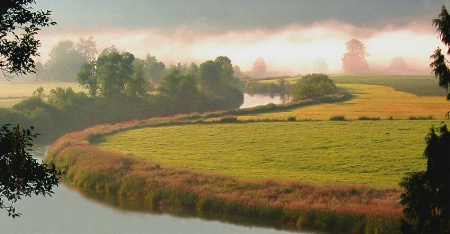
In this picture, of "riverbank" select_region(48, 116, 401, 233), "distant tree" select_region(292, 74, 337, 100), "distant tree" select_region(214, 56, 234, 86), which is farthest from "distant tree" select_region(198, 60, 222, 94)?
"riverbank" select_region(48, 116, 401, 233)

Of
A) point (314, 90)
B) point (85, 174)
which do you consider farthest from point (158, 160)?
point (314, 90)

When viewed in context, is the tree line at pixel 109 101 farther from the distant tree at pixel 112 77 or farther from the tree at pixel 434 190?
the tree at pixel 434 190

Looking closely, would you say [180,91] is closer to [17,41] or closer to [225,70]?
[225,70]

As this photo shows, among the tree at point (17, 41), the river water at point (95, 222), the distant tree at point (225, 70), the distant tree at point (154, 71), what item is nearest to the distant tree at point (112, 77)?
the distant tree at point (225, 70)

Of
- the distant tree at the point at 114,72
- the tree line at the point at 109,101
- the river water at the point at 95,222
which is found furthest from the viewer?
the distant tree at the point at 114,72

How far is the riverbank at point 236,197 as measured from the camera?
34.5 metres

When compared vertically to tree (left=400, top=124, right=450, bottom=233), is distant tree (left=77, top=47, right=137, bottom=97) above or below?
above

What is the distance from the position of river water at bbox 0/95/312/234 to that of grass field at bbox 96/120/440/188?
7419 millimetres

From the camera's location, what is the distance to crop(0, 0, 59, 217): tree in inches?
675

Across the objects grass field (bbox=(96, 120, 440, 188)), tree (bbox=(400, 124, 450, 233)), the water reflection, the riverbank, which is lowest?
the water reflection

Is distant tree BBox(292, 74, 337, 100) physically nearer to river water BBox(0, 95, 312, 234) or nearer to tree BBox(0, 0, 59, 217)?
river water BBox(0, 95, 312, 234)

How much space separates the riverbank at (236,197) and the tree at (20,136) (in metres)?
20.6

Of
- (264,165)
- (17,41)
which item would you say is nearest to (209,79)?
(264,165)

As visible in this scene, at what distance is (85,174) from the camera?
48969 mm
